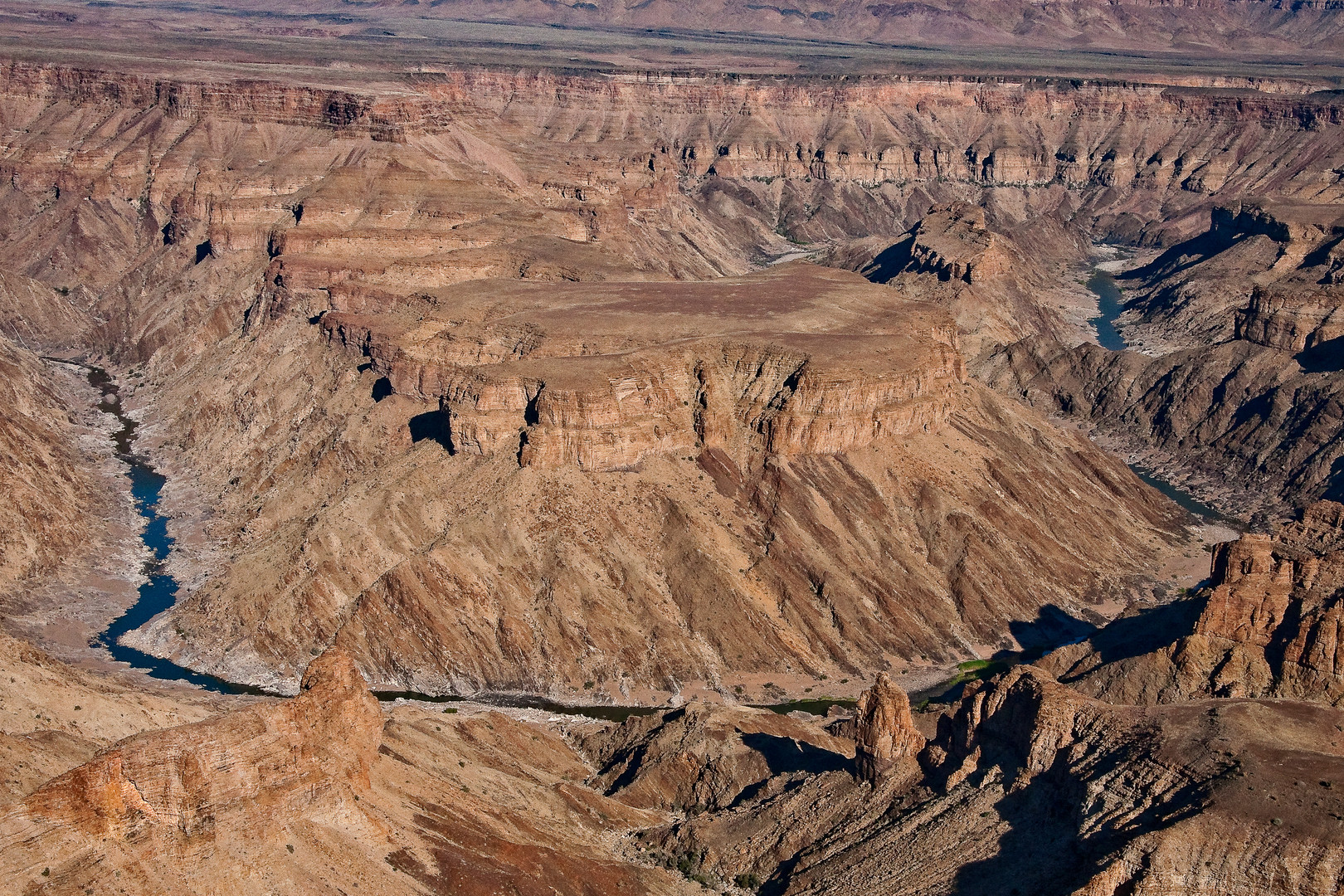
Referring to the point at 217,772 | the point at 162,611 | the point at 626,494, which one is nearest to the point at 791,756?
the point at 217,772

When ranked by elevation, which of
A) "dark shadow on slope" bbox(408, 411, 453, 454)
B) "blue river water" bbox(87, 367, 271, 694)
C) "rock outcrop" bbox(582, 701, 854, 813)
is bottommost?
"blue river water" bbox(87, 367, 271, 694)

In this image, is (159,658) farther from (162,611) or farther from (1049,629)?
(1049,629)

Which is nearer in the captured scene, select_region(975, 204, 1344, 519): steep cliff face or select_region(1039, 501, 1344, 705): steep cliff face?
select_region(1039, 501, 1344, 705): steep cliff face

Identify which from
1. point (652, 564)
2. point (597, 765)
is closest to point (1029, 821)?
point (597, 765)

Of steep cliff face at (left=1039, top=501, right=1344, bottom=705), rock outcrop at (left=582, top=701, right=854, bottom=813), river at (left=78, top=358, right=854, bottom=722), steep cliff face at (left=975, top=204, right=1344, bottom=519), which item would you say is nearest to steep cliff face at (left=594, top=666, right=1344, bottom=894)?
rock outcrop at (left=582, top=701, right=854, bottom=813)

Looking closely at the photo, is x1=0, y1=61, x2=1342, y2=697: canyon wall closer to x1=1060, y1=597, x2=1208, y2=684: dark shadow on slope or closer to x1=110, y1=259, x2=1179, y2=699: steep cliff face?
x1=110, y1=259, x2=1179, y2=699: steep cliff face

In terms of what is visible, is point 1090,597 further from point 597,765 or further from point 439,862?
point 439,862

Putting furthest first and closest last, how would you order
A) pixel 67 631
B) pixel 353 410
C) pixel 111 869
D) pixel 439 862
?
pixel 353 410, pixel 67 631, pixel 439 862, pixel 111 869
